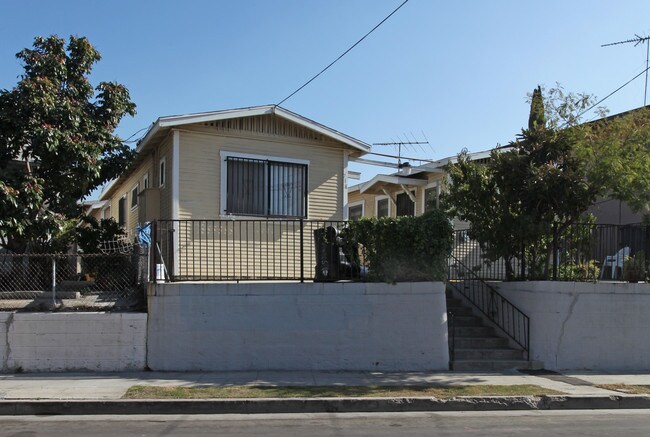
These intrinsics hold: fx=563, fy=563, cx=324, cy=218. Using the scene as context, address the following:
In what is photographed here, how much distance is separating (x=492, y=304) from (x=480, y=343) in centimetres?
117

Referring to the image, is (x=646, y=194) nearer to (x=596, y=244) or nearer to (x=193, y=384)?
(x=596, y=244)

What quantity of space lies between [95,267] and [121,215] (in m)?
8.13

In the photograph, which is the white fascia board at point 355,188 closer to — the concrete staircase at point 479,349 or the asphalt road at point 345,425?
the concrete staircase at point 479,349

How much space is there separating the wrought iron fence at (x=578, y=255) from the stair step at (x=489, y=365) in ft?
6.22

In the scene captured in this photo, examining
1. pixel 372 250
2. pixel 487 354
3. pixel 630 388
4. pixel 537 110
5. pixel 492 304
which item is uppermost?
pixel 537 110

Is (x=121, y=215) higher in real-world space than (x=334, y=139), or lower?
lower

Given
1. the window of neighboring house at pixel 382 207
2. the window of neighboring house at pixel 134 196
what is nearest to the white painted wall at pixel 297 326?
the window of neighboring house at pixel 134 196

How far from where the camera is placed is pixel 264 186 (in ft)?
43.2

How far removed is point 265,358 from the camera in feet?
32.9

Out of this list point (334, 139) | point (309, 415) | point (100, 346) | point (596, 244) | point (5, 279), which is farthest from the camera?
point (334, 139)

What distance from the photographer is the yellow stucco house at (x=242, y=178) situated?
1240 cm

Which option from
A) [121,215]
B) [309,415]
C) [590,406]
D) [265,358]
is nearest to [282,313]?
[265,358]

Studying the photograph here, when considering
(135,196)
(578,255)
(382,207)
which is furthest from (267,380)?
(382,207)

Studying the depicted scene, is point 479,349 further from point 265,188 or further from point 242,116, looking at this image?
point 242,116
